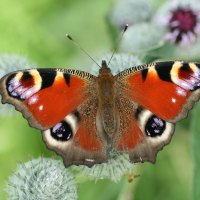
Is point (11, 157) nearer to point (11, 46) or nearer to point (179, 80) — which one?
point (11, 46)

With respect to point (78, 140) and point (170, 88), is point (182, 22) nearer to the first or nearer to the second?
point (170, 88)

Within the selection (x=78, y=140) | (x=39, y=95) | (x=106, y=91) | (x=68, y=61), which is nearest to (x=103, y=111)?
(x=106, y=91)

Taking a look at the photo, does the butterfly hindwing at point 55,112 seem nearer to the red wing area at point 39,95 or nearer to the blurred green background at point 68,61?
the red wing area at point 39,95

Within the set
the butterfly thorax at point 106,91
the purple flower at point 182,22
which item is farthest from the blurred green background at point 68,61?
the butterfly thorax at point 106,91

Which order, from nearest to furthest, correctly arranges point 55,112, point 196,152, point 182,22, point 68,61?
point 55,112, point 196,152, point 182,22, point 68,61

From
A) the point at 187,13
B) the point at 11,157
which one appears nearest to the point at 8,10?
the point at 11,157

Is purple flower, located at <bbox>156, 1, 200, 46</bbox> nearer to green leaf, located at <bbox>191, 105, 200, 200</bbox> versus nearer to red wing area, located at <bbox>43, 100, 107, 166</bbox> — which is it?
green leaf, located at <bbox>191, 105, 200, 200</bbox>

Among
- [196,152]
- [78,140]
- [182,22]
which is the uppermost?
[78,140]
